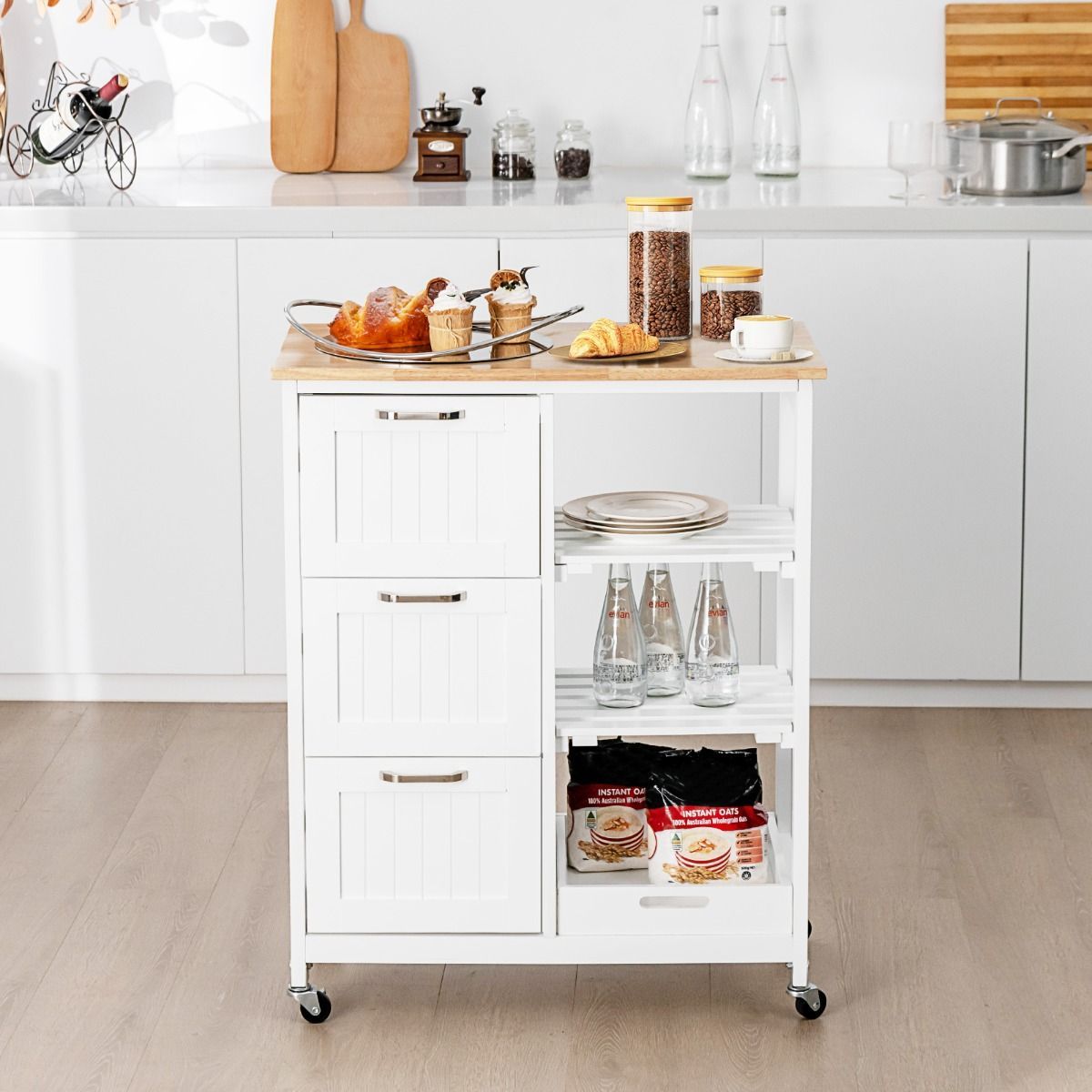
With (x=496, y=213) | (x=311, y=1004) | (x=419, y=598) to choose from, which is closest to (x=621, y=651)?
(x=419, y=598)

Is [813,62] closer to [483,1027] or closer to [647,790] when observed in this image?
[647,790]

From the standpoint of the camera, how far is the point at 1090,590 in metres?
3.40

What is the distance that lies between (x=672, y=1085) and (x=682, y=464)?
143cm

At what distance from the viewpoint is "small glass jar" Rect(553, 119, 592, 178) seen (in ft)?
12.1

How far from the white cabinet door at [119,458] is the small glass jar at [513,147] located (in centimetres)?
70

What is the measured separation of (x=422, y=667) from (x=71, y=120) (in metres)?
1.86

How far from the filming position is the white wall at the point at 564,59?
381 cm

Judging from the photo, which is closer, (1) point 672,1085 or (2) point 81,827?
(1) point 672,1085

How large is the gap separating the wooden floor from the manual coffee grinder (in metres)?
1.29

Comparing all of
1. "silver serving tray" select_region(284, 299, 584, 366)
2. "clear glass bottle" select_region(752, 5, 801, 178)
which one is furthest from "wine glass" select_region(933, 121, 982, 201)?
"silver serving tray" select_region(284, 299, 584, 366)

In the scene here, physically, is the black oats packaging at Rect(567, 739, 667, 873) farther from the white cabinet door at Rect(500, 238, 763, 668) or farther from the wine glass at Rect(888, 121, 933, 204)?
the wine glass at Rect(888, 121, 933, 204)

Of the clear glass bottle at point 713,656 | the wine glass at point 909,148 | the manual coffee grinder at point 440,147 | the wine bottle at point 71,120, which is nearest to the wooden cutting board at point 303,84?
the manual coffee grinder at point 440,147

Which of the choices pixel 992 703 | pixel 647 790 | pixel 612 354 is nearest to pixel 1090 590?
pixel 992 703

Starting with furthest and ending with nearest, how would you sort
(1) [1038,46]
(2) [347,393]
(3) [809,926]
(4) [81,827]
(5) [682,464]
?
(1) [1038,46]
(5) [682,464]
(4) [81,827]
(3) [809,926]
(2) [347,393]
